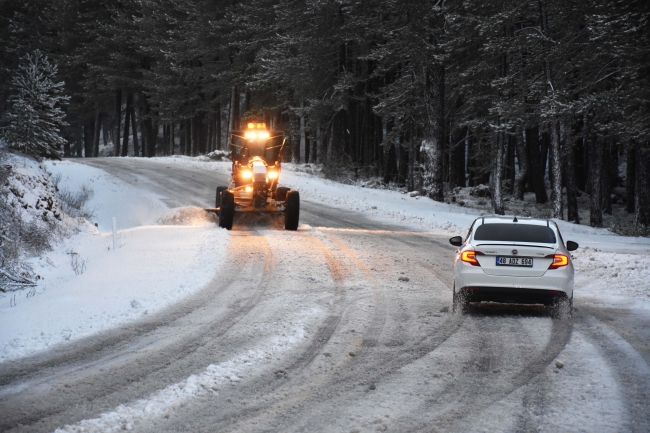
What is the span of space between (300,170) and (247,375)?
34216 millimetres

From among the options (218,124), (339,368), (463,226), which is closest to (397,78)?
(463,226)

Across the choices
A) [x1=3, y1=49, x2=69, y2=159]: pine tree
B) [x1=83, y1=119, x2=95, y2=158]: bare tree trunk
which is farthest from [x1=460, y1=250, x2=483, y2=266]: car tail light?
[x1=83, y1=119, x2=95, y2=158]: bare tree trunk

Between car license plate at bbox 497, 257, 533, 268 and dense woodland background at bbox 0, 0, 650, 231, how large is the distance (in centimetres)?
1362

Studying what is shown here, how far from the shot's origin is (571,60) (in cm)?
2619

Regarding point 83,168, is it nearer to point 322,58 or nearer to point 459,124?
point 322,58

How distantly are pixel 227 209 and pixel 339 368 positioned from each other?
13.3 metres

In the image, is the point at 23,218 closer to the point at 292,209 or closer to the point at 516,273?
the point at 292,209

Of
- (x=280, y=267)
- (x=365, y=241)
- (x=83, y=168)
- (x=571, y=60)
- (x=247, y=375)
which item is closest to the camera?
(x=247, y=375)

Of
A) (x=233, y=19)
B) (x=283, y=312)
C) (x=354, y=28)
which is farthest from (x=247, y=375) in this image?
(x=233, y=19)

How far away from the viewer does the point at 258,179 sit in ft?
67.0

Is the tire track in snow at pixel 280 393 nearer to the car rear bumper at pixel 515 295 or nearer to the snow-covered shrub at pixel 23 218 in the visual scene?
the car rear bumper at pixel 515 295

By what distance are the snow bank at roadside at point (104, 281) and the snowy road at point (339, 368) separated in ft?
1.57

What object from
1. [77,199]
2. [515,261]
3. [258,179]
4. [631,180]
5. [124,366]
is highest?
[631,180]

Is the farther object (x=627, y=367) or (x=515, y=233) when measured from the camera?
(x=515, y=233)
